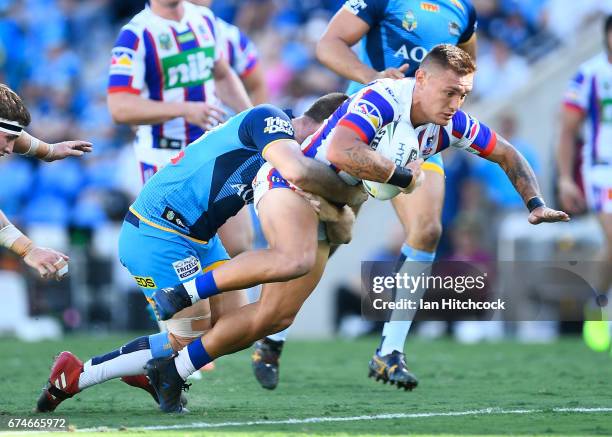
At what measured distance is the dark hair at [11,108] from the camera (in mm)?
6914

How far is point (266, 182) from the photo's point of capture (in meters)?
7.00

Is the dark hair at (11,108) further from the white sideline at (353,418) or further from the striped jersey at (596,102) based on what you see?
the striped jersey at (596,102)

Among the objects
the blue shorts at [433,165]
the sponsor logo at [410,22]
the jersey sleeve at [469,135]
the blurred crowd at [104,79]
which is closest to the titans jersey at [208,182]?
the jersey sleeve at [469,135]

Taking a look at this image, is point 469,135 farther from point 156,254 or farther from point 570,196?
point 570,196

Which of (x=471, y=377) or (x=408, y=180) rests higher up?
(x=408, y=180)

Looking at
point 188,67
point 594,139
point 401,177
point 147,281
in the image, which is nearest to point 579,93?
point 594,139

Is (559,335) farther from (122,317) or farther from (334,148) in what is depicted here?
(334,148)

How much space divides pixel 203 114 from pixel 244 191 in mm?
1827

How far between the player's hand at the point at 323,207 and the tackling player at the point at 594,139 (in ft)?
15.5

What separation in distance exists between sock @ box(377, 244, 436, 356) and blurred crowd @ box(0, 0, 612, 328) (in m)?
6.33

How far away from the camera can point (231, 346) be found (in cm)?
703

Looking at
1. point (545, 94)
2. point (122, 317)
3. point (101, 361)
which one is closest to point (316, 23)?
point (545, 94)

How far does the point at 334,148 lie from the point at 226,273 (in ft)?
2.86

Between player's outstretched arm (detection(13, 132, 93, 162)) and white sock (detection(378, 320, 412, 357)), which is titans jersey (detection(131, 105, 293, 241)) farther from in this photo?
white sock (detection(378, 320, 412, 357))
